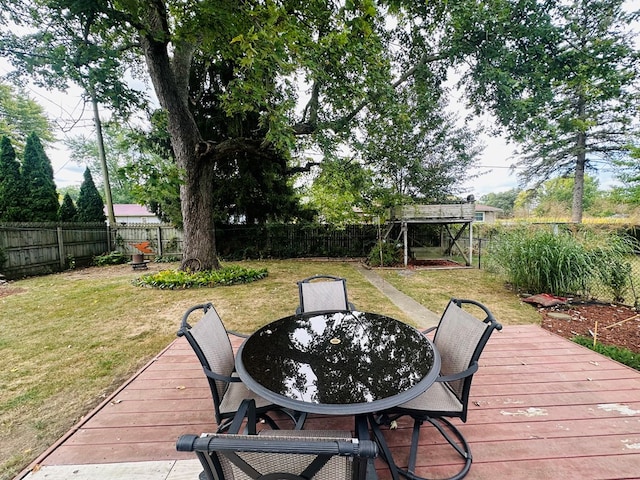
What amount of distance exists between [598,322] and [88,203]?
47.8 ft

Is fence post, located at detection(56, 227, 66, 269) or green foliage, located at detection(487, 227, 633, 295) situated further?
fence post, located at detection(56, 227, 66, 269)

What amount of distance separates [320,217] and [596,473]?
1038 centimetres

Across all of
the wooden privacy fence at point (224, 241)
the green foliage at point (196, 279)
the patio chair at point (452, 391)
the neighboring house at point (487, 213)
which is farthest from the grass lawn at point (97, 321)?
the neighboring house at point (487, 213)

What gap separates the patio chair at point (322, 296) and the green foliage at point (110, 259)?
10065 mm

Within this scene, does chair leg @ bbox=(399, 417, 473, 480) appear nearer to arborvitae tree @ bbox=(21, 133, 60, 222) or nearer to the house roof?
arborvitae tree @ bbox=(21, 133, 60, 222)

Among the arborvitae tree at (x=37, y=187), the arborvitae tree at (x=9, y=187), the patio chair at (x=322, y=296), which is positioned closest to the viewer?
the patio chair at (x=322, y=296)

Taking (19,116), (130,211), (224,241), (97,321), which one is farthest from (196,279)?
(130,211)

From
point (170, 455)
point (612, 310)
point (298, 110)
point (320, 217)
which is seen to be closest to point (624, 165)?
point (612, 310)

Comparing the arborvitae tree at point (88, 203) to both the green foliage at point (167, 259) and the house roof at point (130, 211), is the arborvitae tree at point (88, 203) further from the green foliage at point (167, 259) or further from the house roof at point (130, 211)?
the house roof at point (130, 211)

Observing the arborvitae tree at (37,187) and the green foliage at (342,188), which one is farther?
the arborvitae tree at (37,187)

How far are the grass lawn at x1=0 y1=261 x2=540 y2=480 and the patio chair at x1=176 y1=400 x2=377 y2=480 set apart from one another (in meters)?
1.92

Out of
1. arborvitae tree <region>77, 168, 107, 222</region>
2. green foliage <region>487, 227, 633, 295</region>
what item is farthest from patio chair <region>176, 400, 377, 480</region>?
arborvitae tree <region>77, 168, 107, 222</region>

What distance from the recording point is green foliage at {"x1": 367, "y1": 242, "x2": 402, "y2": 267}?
933 cm

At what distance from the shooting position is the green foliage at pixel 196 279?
6.27m
